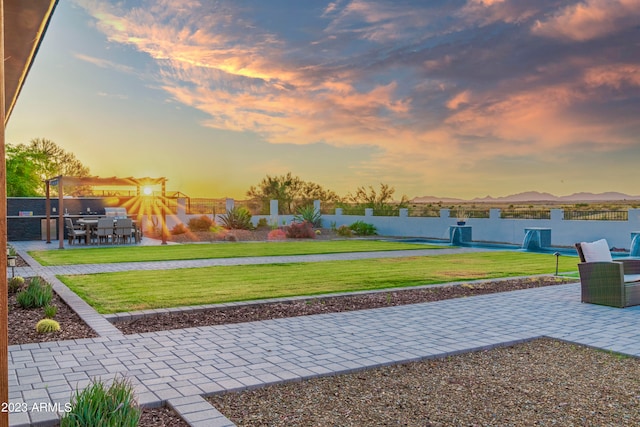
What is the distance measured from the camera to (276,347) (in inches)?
201

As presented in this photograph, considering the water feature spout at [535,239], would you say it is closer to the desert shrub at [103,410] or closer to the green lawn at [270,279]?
the green lawn at [270,279]

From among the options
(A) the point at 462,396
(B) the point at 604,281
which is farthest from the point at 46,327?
(B) the point at 604,281

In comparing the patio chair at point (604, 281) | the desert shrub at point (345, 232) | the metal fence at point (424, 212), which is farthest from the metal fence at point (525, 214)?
the patio chair at point (604, 281)

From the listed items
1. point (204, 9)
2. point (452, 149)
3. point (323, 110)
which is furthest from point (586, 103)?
point (204, 9)

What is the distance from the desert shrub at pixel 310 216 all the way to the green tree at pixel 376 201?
1697 mm

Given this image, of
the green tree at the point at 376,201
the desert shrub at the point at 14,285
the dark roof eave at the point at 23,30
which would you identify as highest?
the dark roof eave at the point at 23,30

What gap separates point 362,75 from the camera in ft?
59.3

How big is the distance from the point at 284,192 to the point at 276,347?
87.0ft

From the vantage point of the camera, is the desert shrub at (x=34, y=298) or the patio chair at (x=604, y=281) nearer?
the desert shrub at (x=34, y=298)

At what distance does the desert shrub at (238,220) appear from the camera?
2395cm

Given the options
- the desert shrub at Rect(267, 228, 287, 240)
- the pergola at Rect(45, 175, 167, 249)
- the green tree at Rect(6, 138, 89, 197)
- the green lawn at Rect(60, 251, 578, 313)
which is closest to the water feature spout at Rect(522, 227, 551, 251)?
the green lawn at Rect(60, 251, 578, 313)

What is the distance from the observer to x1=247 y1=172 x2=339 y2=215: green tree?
99.0 ft

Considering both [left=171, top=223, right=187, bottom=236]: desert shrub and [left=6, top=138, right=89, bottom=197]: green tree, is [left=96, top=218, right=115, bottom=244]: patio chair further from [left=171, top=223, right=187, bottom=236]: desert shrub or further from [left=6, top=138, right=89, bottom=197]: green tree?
[left=6, top=138, right=89, bottom=197]: green tree

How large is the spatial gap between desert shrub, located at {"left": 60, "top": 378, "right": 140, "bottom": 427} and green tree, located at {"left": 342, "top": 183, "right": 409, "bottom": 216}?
929 inches
